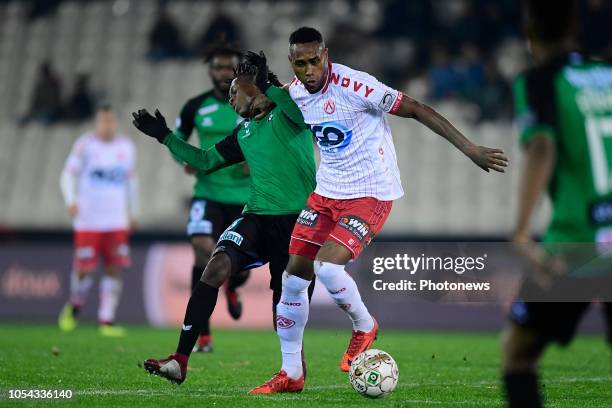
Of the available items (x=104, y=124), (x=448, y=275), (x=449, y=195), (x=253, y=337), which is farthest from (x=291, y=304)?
(x=449, y=195)

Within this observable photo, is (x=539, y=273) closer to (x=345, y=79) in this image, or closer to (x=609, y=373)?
(x=345, y=79)

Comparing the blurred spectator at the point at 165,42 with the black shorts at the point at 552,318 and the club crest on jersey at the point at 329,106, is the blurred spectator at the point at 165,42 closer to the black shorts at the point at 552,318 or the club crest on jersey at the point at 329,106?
the club crest on jersey at the point at 329,106

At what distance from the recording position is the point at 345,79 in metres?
7.25

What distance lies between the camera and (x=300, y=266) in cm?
734

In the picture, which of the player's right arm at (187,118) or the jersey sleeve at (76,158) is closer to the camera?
the player's right arm at (187,118)

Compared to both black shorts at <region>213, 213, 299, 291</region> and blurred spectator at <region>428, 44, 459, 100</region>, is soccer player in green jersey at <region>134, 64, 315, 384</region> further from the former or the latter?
blurred spectator at <region>428, 44, 459, 100</region>

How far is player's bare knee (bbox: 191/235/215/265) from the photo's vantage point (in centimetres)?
1019

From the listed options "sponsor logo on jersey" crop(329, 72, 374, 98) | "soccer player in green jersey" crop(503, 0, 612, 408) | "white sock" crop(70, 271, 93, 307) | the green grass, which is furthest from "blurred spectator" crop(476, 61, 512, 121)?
"soccer player in green jersey" crop(503, 0, 612, 408)

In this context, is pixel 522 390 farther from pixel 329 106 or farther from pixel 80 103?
pixel 80 103

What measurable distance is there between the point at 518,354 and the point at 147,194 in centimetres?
1640

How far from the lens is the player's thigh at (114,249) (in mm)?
14289

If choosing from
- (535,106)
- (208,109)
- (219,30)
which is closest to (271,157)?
(208,109)

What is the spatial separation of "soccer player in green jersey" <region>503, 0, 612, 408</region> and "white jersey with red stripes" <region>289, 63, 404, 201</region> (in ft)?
9.29

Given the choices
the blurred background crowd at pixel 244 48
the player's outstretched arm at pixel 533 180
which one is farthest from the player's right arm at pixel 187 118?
the blurred background crowd at pixel 244 48
